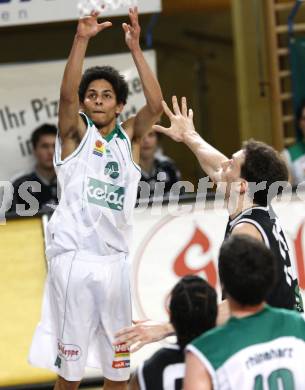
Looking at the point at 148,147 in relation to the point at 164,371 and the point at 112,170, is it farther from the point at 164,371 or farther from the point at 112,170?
the point at 164,371

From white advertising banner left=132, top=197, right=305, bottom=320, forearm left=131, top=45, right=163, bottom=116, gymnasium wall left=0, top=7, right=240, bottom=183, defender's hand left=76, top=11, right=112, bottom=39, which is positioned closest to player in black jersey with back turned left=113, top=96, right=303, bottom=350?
forearm left=131, top=45, right=163, bottom=116

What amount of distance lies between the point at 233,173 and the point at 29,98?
4.69m

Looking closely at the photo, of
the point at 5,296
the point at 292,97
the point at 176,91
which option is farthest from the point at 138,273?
the point at 176,91

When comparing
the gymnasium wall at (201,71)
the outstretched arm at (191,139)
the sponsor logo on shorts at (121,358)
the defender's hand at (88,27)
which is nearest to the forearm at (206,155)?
the outstretched arm at (191,139)

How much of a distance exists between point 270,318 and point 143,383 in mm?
553

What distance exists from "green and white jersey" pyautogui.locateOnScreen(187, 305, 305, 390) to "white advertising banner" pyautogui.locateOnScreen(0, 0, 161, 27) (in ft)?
19.6

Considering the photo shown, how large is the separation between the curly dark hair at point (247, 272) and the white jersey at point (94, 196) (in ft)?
7.26

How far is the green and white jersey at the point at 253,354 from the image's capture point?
3.91 meters

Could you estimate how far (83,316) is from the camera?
6.20 meters

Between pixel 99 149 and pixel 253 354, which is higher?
pixel 99 149

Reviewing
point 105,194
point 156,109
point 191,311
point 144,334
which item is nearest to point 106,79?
point 156,109

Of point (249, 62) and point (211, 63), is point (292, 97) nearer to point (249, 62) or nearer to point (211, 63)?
point (249, 62)

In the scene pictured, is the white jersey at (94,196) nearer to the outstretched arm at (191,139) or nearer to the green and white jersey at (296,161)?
the outstretched arm at (191,139)

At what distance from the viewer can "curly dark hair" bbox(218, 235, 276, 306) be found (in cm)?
395
